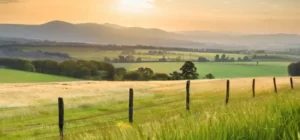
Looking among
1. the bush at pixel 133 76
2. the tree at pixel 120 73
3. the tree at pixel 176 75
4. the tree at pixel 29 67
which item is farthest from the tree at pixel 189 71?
the tree at pixel 29 67

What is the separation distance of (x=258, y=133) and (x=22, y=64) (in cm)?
7972

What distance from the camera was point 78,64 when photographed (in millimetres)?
87625

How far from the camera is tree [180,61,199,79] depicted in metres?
84.2

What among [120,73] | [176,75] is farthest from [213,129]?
[120,73]

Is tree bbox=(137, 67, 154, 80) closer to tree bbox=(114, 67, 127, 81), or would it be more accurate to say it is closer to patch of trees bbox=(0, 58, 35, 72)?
tree bbox=(114, 67, 127, 81)

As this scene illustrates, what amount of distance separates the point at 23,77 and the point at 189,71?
26388 mm

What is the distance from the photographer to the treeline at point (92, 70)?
81.8m

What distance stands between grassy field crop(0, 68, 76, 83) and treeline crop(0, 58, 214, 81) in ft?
7.51

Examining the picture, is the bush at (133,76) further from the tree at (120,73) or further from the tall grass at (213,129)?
the tall grass at (213,129)

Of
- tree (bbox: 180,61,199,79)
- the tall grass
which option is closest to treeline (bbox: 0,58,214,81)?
tree (bbox: 180,61,199,79)

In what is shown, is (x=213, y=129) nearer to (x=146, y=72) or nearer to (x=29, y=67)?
(x=29, y=67)

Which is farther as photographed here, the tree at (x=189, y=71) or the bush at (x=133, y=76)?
the bush at (x=133, y=76)

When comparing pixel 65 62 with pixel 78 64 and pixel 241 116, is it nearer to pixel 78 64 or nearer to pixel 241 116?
pixel 78 64

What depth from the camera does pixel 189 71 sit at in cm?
8731
